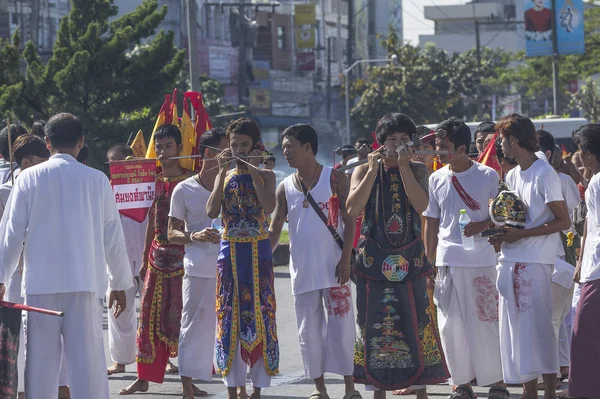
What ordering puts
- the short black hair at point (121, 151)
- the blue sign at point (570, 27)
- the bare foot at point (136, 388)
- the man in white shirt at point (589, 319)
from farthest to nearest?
the blue sign at point (570, 27) → the short black hair at point (121, 151) → the bare foot at point (136, 388) → the man in white shirt at point (589, 319)

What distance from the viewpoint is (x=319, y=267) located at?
26.2 ft

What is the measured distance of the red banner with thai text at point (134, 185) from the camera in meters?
9.18

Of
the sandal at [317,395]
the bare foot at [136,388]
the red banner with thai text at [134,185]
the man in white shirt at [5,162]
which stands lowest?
Answer: the bare foot at [136,388]

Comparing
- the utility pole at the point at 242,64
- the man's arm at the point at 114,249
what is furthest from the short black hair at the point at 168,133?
the utility pole at the point at 242,64

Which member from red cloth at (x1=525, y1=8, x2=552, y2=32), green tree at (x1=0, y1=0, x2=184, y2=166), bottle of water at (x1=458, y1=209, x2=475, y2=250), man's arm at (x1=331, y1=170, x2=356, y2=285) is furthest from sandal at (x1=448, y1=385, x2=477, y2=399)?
red cloth at (x1=525, y1=8, x2=552, y2=32)

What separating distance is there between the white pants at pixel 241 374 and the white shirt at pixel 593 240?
220cm

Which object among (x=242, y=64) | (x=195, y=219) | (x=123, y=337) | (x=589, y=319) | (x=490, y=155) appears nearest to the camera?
(x=589, y=319)

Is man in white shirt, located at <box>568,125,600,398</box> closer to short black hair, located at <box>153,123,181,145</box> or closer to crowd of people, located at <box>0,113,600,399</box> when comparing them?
crowd of people, located at <box>0,113,600,399</box>

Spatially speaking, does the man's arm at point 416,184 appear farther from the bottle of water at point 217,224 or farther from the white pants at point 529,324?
the bottle of water at point 217,224

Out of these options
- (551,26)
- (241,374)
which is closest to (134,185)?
(241,374)

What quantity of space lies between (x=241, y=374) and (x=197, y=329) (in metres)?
0.59

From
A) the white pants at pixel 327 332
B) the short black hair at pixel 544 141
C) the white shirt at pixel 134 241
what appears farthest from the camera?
the white shirt at pixel 134 241

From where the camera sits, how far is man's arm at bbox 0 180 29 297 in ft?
21.5

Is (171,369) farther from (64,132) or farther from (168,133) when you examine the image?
(64,132)
